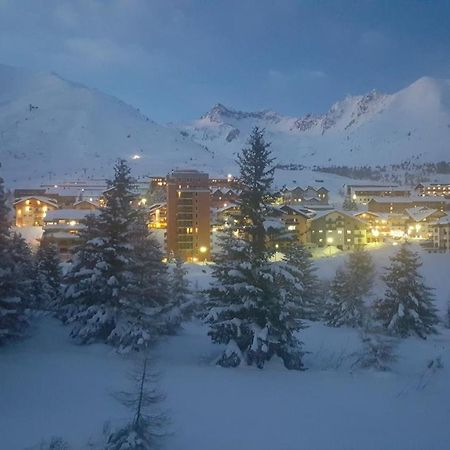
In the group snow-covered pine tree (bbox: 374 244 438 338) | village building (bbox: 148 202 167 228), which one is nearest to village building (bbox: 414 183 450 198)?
village building (bbox: 148 202 167 228)

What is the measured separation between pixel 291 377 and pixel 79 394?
6.98m

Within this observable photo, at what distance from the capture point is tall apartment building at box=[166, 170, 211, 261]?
82.9m

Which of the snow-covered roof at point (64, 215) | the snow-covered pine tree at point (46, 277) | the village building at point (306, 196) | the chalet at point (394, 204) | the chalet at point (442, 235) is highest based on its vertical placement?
the village building at point (306, 196)

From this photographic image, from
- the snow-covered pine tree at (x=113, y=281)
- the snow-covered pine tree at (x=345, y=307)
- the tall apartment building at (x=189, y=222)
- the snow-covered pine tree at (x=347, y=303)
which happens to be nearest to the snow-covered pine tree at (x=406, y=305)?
the snow-covered pine tree at (x=347, y=303)

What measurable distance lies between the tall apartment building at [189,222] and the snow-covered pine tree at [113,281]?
60.1 meters

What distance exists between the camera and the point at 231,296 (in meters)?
19.1

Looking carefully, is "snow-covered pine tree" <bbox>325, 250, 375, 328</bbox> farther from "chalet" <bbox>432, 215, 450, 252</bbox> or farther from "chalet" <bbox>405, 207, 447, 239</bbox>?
"chalet" <bbox>405, 207, 447, 239</bbox>

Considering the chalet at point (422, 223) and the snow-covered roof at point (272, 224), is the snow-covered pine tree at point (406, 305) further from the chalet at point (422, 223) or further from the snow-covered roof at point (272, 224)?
the chalet at point (422, 223)

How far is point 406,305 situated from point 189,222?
55.6m

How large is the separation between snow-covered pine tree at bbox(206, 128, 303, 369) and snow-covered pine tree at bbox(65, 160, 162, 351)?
10.2ft

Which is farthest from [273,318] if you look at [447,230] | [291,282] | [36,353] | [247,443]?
[447,230]

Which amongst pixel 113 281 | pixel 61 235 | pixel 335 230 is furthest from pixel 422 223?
pixel 113 281

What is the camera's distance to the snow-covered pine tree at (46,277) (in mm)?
32531

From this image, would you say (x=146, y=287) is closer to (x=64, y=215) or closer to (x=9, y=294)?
(x=9, y=294)
